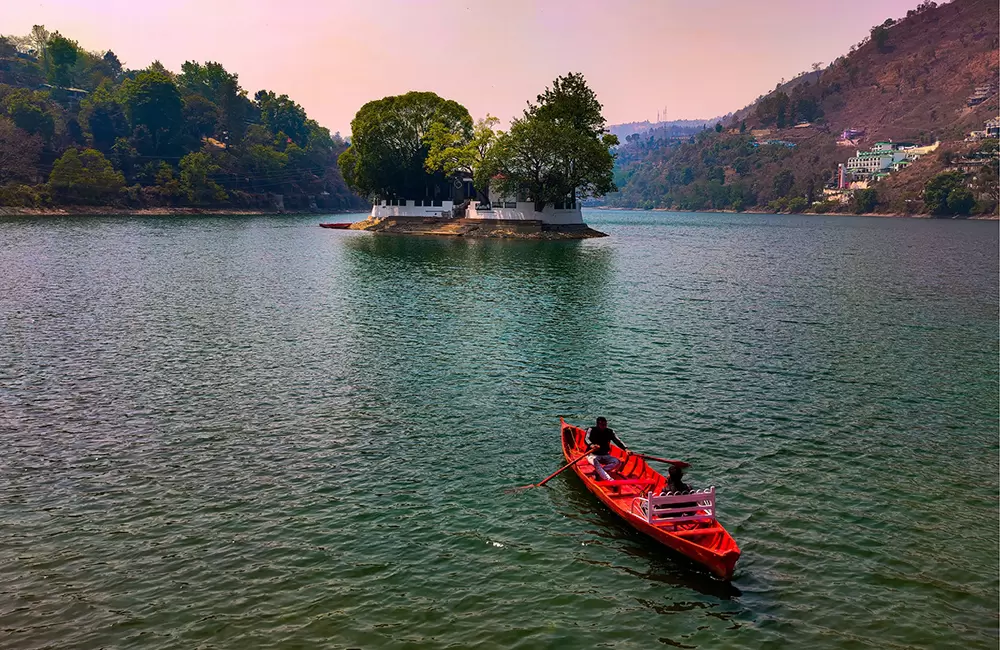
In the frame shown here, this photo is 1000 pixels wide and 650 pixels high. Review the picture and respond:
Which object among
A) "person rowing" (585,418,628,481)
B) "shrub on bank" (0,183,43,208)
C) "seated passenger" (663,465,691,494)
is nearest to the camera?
"seated passenger" (663,465,691,494)

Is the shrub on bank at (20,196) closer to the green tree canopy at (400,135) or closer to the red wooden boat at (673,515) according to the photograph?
the green tree canopy at (400,135)

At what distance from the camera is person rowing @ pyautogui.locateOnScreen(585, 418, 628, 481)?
23547mm

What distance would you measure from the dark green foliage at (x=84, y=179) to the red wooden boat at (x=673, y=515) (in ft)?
636

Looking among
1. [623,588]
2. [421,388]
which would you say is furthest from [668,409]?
[623,588]

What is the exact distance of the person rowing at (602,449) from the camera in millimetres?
23547

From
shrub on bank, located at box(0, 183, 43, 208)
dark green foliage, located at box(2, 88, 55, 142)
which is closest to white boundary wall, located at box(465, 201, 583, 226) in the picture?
shrub on bank, located at box(0, 183, 43, 208)

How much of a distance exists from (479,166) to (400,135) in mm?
27970

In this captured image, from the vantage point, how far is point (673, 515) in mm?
19422

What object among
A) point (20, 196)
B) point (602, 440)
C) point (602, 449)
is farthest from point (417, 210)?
point (602, 449)

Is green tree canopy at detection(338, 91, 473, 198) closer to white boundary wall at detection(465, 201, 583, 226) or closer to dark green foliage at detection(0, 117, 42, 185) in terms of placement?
white boundary wall at detection(465, 201, 583, 226)

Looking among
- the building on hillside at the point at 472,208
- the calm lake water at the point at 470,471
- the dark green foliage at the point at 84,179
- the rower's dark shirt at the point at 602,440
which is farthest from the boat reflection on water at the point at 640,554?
the dark green foliage at the point at 84,179

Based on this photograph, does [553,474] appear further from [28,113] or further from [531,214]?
[28,113]

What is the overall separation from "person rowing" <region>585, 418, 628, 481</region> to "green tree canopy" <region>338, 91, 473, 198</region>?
128661 millimetres

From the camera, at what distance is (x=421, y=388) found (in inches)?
1351
